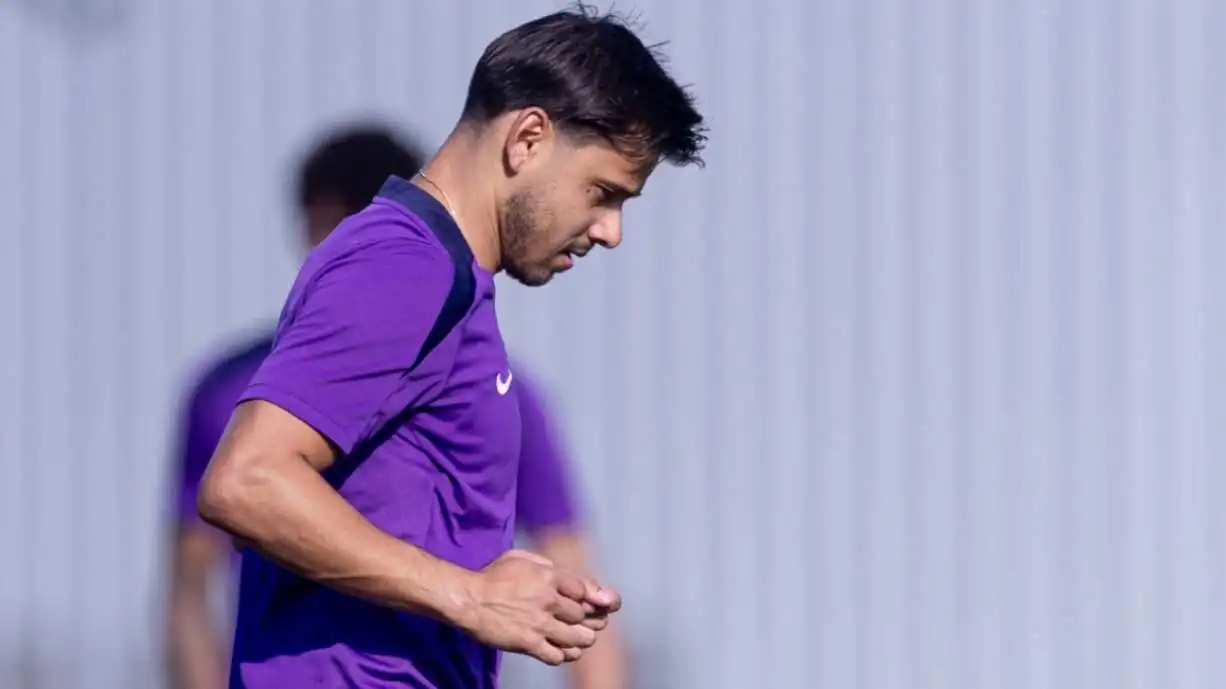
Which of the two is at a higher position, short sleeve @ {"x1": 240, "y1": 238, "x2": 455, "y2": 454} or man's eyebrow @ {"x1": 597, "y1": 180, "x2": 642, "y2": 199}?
man's eyebrow @ {"x1": 597, "y1": 180, "x2": 642, "y2": 199}

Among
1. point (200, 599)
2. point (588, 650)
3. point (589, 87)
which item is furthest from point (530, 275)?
point (200, 599)

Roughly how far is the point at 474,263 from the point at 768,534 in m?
2.64

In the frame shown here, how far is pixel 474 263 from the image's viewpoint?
2.38 metres

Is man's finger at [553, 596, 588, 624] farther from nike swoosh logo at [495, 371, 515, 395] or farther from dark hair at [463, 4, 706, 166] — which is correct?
Result: dark hair at [463, 4, 706, 166]

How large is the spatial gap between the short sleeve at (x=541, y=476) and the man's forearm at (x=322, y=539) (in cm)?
102

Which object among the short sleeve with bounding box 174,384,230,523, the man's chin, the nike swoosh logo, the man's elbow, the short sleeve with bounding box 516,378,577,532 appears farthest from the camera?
the short sleeve with bounding box 174,384,230,523

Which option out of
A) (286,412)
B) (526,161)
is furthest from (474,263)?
(286,412)

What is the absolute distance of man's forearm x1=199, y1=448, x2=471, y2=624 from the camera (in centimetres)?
213

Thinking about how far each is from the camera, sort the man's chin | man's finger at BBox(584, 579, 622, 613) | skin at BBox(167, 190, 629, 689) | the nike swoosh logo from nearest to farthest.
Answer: man's finger at BBox(584, 579, 622, 613) → the nike swoosh logo → the man's chin → skin at BBox(167, 190, 629, 689)

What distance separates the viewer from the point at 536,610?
2.21 meters

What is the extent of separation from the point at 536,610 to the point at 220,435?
1214 mm

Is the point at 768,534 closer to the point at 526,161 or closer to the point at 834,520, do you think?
the point at 834,520

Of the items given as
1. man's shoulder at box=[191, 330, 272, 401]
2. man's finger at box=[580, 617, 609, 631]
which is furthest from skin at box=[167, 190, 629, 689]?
man's finger at box=[580, 617, 609, 631]

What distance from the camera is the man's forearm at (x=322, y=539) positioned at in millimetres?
2133
